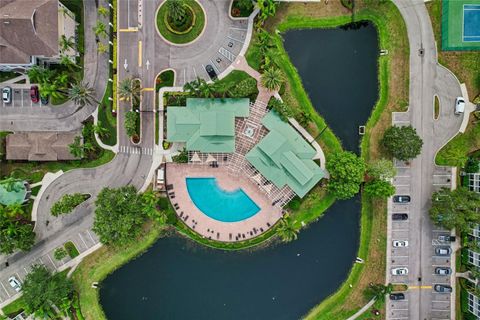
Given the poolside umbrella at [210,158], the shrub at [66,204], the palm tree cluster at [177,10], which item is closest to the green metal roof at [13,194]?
the shrub at [66,204]

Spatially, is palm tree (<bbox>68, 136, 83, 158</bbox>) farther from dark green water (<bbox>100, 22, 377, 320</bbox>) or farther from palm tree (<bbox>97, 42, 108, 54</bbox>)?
dark green water (<bbox>100, 22, 377, 320</bbox>)

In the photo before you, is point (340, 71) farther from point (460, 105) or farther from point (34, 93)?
point (34, 93)

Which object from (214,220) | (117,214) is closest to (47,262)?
(117,214)

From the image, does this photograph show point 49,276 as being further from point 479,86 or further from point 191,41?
point 479,86

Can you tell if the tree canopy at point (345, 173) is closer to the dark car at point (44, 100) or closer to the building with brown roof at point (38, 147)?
the building with brown roof at point (38, 147)

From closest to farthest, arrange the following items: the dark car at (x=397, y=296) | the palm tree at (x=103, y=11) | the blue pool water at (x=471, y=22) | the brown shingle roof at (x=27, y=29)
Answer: the brown shingle roof at (x=27, y=29) → the palm tree at (x=103, y=11) → the blue pool water at (x=471, y=22) → the dark car at (x=397, y=296)
